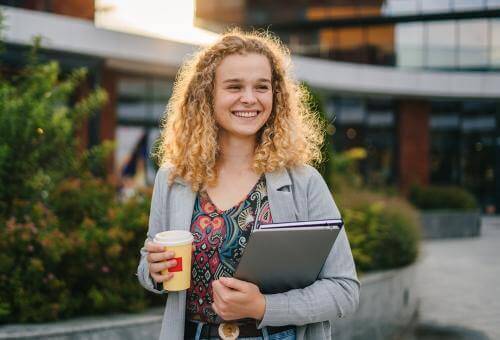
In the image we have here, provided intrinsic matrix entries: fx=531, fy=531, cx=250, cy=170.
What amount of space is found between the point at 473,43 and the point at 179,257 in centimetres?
2302

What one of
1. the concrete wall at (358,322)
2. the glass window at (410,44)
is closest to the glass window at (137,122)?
the concrete wall at (358,322)

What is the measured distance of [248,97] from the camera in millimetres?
2010

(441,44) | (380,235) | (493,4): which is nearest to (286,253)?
(380,235)

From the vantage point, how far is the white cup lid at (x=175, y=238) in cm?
179

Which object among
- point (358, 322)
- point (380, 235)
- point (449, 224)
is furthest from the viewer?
point (449, 224)

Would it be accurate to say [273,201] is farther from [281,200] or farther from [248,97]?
[248,97]

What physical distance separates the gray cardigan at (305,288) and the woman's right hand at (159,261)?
17cm

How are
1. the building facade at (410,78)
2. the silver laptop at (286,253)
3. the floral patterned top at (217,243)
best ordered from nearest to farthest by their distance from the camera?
1. the silver laptop at (286,253)
2. the floral patterned top at (217,243)
3. the building facade at (410,78)

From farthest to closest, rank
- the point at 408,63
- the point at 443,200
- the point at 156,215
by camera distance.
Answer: the point at 408,63
the point at 443,200
the point at 156,215

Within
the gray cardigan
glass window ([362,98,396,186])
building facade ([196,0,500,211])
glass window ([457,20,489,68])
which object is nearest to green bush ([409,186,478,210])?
building facade ([196,0,500,211])

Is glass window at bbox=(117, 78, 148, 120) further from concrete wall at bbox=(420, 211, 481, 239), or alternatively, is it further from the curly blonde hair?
the curly blonde hair

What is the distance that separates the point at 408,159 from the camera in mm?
22234

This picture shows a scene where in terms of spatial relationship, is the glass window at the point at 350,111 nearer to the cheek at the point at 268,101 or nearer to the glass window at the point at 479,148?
the glass window at the point at 479,148

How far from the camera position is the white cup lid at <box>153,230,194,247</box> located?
5.87 ft
